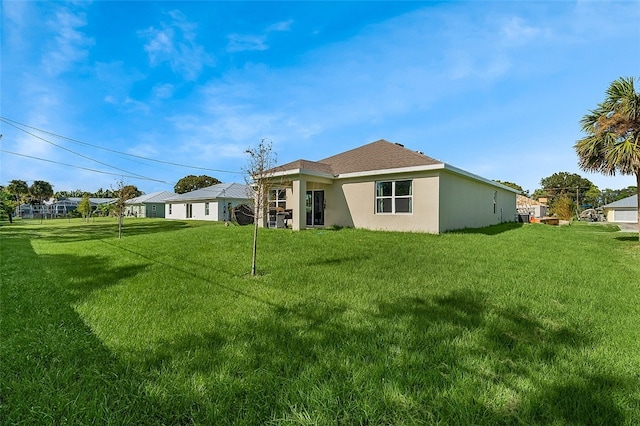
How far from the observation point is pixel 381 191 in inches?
539

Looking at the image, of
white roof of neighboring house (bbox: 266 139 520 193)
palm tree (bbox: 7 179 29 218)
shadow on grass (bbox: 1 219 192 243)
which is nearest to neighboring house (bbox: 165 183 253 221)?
shadow on grass (bbox: 1 219 192 243)

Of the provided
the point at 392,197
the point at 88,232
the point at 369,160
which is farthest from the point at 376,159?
the point at 88,232

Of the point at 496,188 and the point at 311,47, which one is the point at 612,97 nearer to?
the point at 496,188

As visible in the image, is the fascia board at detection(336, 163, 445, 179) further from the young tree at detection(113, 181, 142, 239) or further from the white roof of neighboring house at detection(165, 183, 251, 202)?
the white roof of neighboring house at detection(165, 183, 251, 202)

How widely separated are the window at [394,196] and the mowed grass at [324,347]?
268 inches

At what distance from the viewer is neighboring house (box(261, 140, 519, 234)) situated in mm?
12320

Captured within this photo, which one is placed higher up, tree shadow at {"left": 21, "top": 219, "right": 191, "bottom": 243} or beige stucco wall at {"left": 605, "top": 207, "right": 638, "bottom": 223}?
beige stucco wall at {"left": 605, "top": 207, "right": 638, "bottom": 223}

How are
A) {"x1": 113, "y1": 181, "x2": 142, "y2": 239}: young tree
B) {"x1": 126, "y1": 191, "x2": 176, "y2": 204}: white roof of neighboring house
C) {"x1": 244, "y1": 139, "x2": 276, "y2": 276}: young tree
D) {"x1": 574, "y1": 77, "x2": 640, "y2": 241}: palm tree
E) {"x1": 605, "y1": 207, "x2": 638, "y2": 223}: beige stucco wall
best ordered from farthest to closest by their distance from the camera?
{"x1": 126, "y1": 191, "x2": 176, "y2": 204}: white roof of neighboring house < {"x1": 605, "y1": 207, "x2": 638, "y2": 223}: beige stucco wall < {"x1": 113, "y1": 181, "x2": 142, "y2": 239}: young tree < {"x1": 574, "y1": 77, "x2": 640, "y2": 241}: palm tree < {"x1": 244, "y1": 139, "x2": 276, "y2": 276}: young tree

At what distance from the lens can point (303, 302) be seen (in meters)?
4.27

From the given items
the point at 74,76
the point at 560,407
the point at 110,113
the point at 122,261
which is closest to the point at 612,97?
the point at 560,407

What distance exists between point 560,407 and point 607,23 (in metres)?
10.9

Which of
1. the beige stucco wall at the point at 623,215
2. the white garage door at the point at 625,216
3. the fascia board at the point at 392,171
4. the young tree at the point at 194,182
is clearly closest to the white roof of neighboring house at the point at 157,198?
the young tree at the point at 194,182

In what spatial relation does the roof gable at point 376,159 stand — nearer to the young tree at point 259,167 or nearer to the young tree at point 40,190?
the young tree at point 259,167

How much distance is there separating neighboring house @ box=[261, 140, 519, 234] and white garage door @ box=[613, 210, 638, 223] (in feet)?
103
